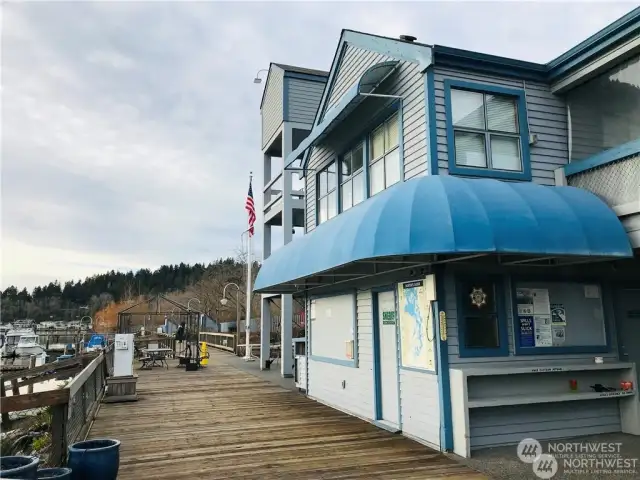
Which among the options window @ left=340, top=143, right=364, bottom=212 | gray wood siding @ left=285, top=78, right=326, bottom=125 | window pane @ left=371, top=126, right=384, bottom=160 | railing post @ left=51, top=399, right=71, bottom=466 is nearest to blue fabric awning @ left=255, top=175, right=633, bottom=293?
window pane @ left=371, top=126, right=384, bottom=160

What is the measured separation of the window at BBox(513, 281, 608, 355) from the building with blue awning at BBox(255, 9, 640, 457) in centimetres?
2

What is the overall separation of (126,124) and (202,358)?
9662 mm

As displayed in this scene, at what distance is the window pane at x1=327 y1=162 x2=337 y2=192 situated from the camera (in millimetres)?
10784

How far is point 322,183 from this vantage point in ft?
38.1

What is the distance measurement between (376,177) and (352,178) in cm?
112

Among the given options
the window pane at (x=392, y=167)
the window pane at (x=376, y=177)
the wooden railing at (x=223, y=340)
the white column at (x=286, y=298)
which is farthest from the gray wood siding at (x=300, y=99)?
the wooden railing at (x=223, y=340)

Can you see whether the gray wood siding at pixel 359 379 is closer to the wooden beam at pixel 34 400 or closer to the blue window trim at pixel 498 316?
the blue window trim at pixel 498 316

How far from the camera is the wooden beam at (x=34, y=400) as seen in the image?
471 centimetres

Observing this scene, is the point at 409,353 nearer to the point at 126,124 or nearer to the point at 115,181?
the point at 126,124

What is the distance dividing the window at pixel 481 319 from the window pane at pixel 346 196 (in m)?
3.65

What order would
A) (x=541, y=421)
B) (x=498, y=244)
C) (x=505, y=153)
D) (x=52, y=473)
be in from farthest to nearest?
(x=505, y=153)
(x=541, y=421)
(x=498, y=244)
(x=52, y=473)

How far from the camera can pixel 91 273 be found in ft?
418

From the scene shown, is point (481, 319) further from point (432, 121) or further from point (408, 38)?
point (408, 38)

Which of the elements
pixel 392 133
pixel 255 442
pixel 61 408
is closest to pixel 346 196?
pixel 392 133
